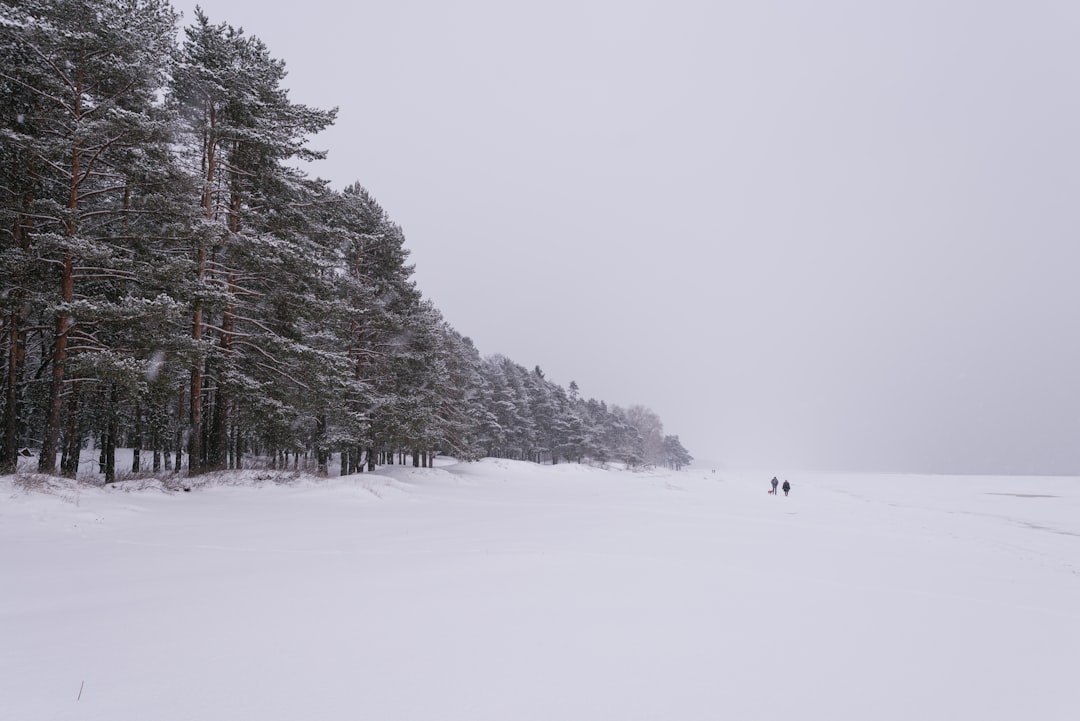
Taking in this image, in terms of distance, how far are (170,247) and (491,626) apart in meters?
17.5

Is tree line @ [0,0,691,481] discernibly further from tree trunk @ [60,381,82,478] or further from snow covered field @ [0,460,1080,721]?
snow covered field @ [0,460,1080,721]

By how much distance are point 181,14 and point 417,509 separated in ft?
51.6

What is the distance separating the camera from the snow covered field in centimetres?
294

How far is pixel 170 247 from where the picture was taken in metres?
15.7

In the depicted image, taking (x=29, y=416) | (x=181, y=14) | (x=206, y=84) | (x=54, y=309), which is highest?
(x=181, y=14)

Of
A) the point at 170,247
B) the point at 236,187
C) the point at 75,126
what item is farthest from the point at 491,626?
the point at 236,187

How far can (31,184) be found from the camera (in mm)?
12797

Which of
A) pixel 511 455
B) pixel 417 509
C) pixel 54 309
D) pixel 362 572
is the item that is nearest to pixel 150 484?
pixel 54 309

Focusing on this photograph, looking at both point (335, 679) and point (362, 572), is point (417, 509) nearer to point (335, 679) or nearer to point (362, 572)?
point (362, 572)

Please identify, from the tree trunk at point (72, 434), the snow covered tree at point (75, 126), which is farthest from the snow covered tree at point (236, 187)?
the tree trunk at point (72, 434)

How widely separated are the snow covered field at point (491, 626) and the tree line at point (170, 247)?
19.6 feet

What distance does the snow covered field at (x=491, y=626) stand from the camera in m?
2.94

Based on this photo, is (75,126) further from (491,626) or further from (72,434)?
(491,626)

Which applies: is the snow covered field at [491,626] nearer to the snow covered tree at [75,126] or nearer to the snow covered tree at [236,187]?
the snow covered tree at [75,126]
